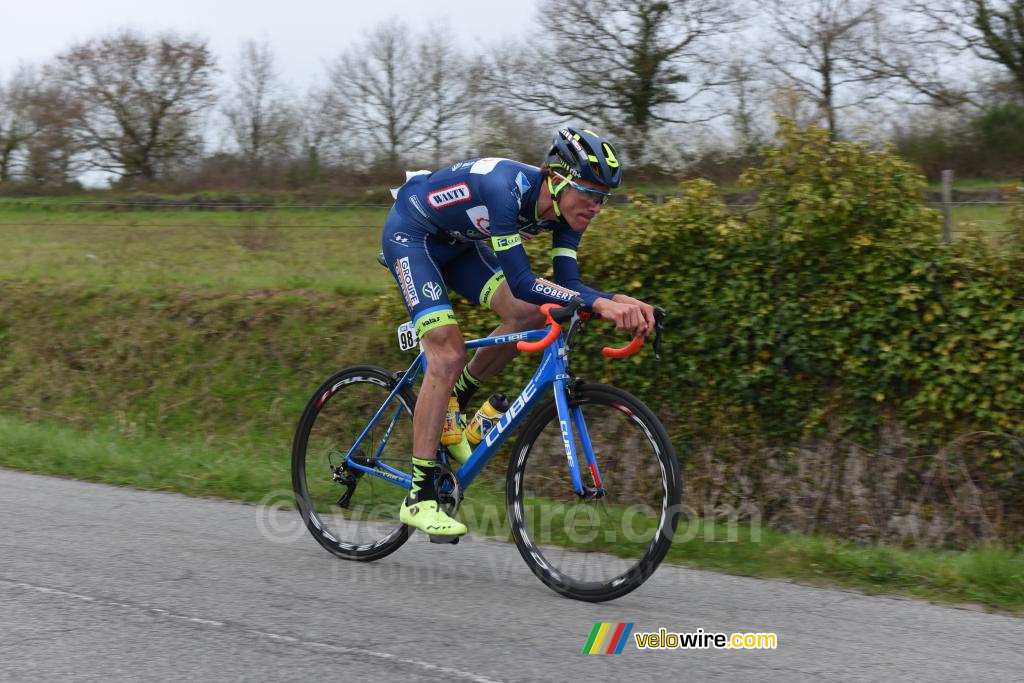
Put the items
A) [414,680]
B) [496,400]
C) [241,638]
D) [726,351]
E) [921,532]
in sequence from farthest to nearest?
1. [726,351]
2. [921,532]
3. [496,400]
4. [241,638]
5. [414,680]

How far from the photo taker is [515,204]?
177 inches

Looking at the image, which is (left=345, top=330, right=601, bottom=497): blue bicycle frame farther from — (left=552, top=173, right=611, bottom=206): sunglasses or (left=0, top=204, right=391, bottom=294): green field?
(left=0, top=204, right=391, bottom=294): green field

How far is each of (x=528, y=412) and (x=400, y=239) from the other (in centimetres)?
110

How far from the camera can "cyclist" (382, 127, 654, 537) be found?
447cm

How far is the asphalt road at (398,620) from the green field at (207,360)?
71 centimetres

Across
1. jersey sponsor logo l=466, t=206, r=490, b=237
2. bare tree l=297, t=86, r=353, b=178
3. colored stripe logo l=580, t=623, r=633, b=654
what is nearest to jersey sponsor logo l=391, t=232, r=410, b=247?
jersey sponsor logo l=466, t=206, r=490, b=237

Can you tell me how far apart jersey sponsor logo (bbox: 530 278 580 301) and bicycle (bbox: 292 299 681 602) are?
0.07 metres

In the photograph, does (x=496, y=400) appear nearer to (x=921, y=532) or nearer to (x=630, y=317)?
(x=630, y=317)

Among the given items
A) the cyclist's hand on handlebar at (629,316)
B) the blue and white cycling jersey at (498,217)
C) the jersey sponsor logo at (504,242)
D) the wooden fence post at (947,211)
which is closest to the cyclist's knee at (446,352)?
the blue and white cycling jersey at (498,217)

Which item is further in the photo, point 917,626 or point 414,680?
point 917,626

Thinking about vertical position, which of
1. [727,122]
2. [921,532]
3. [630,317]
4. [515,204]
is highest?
[727,122]

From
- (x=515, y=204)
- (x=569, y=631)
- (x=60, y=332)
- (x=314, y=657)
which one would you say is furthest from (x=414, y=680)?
(x=60, y=332)

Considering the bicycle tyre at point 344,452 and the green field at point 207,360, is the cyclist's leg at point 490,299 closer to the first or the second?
the bicycle tyre at point 344,452

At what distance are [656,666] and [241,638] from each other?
1612mm
